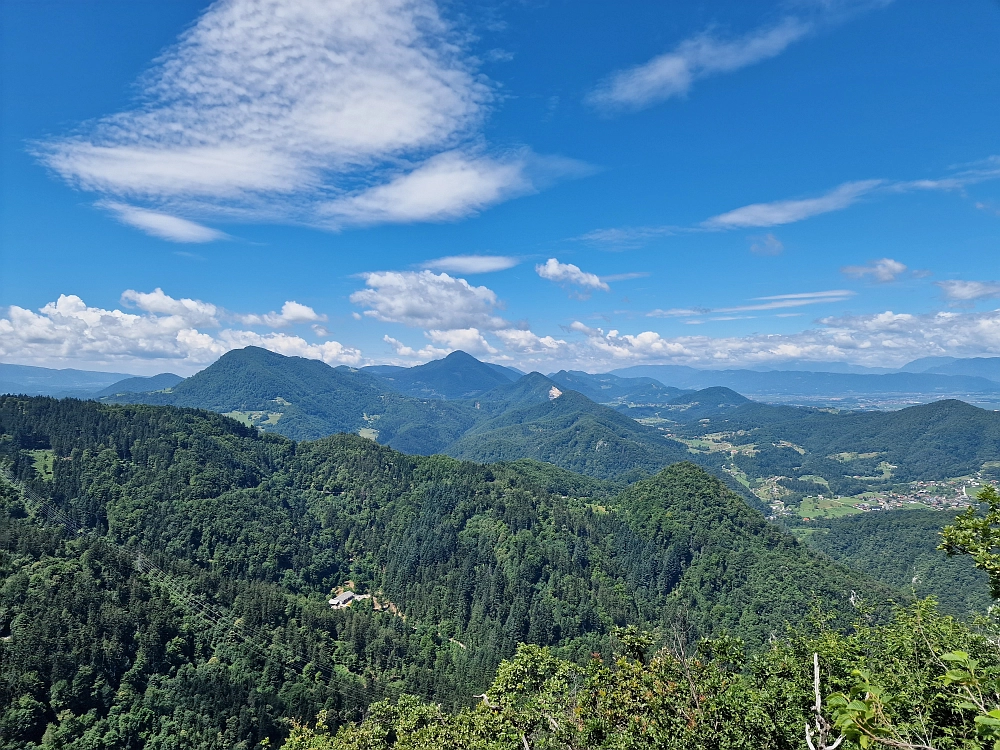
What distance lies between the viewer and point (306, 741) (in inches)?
1800

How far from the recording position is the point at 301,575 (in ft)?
440

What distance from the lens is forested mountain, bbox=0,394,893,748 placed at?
7025 cm

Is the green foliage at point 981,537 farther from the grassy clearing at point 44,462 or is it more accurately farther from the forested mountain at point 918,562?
the grassy clearing at point 44,462

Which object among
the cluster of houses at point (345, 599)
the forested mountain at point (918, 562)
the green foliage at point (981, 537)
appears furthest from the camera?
the forested mountain at point (918, 562)

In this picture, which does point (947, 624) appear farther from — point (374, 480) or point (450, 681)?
point (374, 480)

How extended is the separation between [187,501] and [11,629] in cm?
7689

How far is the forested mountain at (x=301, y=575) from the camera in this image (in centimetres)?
7025

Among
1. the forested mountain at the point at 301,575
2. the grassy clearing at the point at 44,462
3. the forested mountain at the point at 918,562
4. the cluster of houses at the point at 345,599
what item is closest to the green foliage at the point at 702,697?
the forested mountain at the point at 301,575

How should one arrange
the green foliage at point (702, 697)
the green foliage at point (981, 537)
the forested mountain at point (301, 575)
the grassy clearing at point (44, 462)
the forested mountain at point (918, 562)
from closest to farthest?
the green foliage at point (981, 537), the green foliage at point (702, 697), the forested mountain at point (301, 575), the forested mountain at point (918, 562), the grassy clearing at point (44, 462)

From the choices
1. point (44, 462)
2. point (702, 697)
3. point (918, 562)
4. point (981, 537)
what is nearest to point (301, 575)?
point (44, 462)

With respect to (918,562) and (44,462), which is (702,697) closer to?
(44,462)

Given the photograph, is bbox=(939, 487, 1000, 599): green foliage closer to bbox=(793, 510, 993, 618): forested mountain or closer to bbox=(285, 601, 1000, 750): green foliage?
bbox=(285, 601, 1000, 750): green foliage

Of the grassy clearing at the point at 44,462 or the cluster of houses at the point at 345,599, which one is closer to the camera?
the cluster of houses at the point at 345,599

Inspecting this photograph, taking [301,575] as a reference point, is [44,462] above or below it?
above
